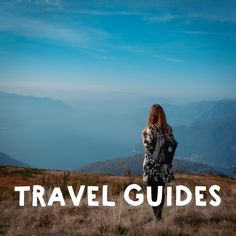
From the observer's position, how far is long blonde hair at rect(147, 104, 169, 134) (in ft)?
23.0

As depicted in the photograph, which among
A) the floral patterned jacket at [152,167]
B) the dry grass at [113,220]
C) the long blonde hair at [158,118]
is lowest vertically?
the dry grass at [113,220]

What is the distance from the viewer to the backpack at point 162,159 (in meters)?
6.95

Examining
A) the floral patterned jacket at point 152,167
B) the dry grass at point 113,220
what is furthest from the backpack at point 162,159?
the dry grass at point 113,220

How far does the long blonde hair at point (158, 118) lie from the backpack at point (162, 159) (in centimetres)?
8

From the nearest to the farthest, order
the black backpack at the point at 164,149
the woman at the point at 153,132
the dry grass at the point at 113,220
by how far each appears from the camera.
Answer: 1. the dry grass at the point at 113,220
2. the black backpack at the point at 164,149
3. the woman at the point at 153,132

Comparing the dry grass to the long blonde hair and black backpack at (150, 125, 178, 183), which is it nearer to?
black backpack at (150, 125, 178, 183)

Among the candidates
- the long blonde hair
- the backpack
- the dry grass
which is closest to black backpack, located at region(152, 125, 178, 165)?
the backpack

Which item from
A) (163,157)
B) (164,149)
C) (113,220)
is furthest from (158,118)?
(113,220)

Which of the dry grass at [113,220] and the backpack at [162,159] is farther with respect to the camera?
the backpack at [162,159]

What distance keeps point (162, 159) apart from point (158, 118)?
2.50 ft

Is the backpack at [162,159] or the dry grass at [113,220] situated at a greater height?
the backpack at [162,159]

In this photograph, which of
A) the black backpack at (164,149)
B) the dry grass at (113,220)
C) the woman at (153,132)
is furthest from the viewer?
the woman at (153,132)

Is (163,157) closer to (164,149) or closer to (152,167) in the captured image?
(164,149)

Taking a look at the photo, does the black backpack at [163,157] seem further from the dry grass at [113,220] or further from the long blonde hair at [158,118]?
the dry grass at [113,220]
